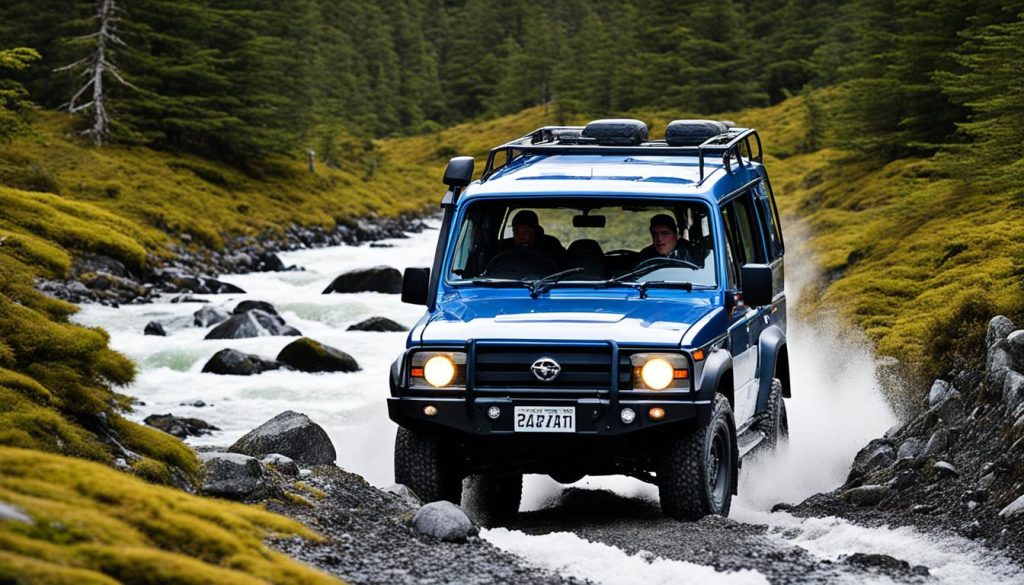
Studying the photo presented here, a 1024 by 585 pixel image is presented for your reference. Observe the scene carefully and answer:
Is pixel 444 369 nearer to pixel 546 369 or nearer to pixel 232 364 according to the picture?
pixel 546 369

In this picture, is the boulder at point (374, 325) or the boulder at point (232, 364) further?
the boulder at point (374, 325)

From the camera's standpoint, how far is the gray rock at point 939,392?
13.7m

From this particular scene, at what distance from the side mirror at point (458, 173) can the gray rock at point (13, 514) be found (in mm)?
5790

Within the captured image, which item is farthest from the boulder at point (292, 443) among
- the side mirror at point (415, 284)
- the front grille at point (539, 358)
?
the front grille at point (539, 358)

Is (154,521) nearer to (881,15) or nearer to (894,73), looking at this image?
(894,73)

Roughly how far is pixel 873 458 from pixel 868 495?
68.0 inches

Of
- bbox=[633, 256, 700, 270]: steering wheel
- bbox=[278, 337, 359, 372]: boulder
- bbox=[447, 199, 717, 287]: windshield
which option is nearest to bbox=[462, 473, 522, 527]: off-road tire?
bbox=[447, 199, 717, 287]: windshield

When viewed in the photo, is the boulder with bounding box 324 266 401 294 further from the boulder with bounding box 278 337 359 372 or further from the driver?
the driver

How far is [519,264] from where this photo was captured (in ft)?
37.6

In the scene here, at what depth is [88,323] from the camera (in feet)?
98.1

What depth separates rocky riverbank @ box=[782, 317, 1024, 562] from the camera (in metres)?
10.3

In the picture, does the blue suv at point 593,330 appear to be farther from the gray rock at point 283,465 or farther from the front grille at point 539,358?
the gray rock at point 283,465

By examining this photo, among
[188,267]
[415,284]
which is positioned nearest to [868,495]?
[415,284]

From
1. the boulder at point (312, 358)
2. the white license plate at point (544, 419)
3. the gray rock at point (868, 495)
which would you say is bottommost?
the boulder at point (312, 358)
